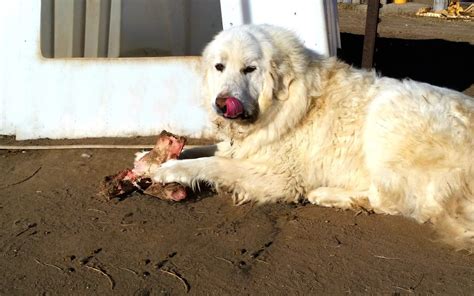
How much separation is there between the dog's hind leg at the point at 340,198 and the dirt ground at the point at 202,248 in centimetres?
7

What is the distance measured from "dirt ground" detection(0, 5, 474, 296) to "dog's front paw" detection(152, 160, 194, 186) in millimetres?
170

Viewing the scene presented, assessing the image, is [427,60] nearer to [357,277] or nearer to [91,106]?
[91,106]

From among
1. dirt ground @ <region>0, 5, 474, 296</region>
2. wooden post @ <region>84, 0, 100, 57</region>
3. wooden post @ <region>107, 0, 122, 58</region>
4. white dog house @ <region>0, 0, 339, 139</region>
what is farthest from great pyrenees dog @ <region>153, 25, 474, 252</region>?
wooden post @ <region>107, 0, 122, 58</region>

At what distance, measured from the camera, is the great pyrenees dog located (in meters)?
4.31

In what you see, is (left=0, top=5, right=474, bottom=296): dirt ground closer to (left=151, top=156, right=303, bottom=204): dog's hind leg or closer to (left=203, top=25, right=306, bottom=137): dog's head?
(left=151, top=156, right=303, bottom=204): dog's hind leg

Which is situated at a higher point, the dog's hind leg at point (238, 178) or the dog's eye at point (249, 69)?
the dog's eye at point (249, 69)

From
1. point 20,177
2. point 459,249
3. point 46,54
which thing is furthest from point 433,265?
point 46,54

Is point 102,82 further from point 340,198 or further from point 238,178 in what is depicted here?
point 340,198

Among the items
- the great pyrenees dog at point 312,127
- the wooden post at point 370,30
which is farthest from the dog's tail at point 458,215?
the wooden post at point 370,30

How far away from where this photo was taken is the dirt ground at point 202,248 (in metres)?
3.36

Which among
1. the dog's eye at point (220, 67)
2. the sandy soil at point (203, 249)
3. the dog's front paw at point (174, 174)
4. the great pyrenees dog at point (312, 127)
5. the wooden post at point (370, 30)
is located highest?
the wooden post at point (370, 30)

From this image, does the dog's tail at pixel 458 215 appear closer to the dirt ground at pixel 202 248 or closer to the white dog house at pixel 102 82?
the dirt ground at pixel 202 248

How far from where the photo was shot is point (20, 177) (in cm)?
500

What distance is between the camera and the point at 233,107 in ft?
14.3
